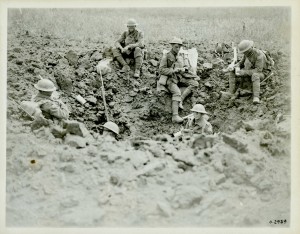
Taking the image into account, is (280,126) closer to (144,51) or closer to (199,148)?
(199,148)

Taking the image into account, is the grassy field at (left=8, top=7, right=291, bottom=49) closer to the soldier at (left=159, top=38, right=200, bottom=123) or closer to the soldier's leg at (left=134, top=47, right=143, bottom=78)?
the soldier's leg at (left=134, top=47, right=143, bottom=78)

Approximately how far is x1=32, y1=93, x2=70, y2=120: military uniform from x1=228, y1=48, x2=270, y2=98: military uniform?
3.24 meters

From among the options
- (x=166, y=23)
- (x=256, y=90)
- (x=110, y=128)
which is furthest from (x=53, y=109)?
(x=256, y=90)

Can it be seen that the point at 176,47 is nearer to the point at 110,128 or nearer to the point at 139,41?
the point at 139,41

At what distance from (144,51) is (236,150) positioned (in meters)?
3.01

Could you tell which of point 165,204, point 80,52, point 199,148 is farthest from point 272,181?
point 80,52

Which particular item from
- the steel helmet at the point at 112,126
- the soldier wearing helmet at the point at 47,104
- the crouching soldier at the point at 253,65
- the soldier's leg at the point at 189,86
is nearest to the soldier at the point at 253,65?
the crouching soldier at the point at 253,65

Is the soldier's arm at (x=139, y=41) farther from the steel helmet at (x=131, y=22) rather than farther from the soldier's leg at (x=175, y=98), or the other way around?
the soldier's leg at (x=175, y=98)

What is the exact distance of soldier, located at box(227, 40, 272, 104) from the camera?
7078mm

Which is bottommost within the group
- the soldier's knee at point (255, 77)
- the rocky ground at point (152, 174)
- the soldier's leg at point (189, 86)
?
the rocky ground at point (152, 174)

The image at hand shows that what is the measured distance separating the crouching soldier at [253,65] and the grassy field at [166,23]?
1.20ft

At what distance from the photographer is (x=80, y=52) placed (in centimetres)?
789

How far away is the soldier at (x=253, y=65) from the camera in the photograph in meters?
7.08

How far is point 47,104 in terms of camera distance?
652cm
